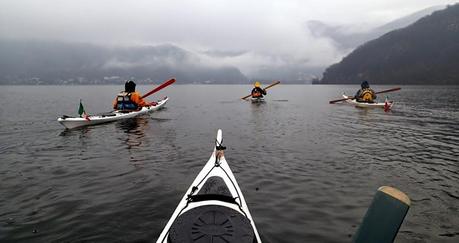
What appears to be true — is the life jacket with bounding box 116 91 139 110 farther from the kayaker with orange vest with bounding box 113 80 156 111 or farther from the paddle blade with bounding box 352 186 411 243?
the paddle blade with bounding box 352 186 411 243

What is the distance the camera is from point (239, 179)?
1198 cm

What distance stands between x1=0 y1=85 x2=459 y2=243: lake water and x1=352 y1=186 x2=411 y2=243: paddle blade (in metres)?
3.39

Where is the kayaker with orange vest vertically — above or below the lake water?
above

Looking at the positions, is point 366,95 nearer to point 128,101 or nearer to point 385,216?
point 128,101

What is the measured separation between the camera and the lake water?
8.25 m

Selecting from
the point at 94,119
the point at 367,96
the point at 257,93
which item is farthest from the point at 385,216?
the point at 257,93

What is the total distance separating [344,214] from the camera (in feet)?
29.5

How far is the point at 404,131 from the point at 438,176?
11.0 m

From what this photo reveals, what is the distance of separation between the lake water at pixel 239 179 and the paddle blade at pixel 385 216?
133 inches

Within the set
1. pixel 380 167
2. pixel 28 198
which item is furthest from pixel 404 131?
pixel 28 198

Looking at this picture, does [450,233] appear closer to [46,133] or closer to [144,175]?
[144,175]

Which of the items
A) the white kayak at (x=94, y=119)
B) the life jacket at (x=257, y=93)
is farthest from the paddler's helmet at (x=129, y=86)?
the life jacket at (x=257, y=93)

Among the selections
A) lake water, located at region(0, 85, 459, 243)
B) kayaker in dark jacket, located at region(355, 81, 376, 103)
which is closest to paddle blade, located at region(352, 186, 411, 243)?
lake water, located at region(0, 85, 459, 243)

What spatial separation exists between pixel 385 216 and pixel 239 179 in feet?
25.8
